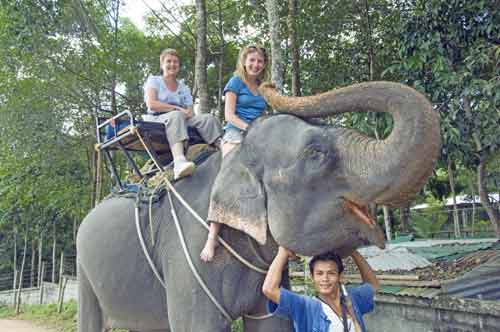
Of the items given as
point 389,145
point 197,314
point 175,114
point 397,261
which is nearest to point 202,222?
point 197,314

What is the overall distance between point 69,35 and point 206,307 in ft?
32.9

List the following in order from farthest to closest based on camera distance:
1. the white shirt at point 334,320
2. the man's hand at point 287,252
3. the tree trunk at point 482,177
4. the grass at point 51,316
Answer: the grass at point 51,316 → the tree trunk at point 482,177 → the man's hand at point 287,252 → the white shirt at point 334,320

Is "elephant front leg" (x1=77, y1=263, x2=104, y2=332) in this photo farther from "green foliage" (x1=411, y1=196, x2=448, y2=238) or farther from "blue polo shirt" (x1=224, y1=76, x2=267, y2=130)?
"green foliage" (x1=411, y1=196, x2=448, y2=238)

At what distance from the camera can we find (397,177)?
178 cm

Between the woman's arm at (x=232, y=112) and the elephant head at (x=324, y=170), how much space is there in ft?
0.79

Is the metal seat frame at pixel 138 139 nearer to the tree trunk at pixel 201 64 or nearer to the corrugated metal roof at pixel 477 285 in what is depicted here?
the tree trunk at pixel 201 64

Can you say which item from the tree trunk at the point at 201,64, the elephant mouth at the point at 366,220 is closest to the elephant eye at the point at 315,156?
the elephant mouth at the point at 366,220

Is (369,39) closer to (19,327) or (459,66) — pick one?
(459,66)

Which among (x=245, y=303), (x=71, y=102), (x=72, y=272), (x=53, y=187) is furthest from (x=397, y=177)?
(x=72, y=272)

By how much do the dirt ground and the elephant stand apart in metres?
10.2

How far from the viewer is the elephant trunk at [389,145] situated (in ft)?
5.67

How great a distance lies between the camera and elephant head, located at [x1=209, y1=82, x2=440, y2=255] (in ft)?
5.79

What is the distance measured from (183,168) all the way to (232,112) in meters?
0.42

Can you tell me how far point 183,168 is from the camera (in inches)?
106
